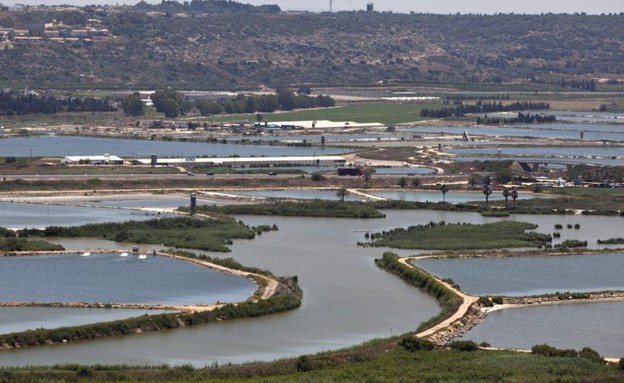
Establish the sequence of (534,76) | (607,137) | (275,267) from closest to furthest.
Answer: (275,267)
(607,137)
(534,76)

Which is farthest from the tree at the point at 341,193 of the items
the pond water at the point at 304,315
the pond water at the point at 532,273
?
the pond water at the point at 532,273

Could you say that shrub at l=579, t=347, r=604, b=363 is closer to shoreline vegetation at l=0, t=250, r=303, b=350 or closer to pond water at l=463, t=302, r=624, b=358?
pond water at l=463, t=302, r=624, b=358

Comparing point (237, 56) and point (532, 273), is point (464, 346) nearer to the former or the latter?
point (532, 273)

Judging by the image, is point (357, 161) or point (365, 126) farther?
point (365, 126)

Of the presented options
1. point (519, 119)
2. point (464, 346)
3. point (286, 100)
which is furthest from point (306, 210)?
point (286, 100)

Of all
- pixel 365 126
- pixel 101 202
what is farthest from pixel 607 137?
pixel 101 202

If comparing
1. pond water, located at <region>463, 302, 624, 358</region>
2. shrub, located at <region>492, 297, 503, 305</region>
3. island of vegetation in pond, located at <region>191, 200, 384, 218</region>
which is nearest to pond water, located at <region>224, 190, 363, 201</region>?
island of vegetation in pond, located at <region>191, 200, 384, 218</region>

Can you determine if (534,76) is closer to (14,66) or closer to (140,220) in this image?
(14,66)
